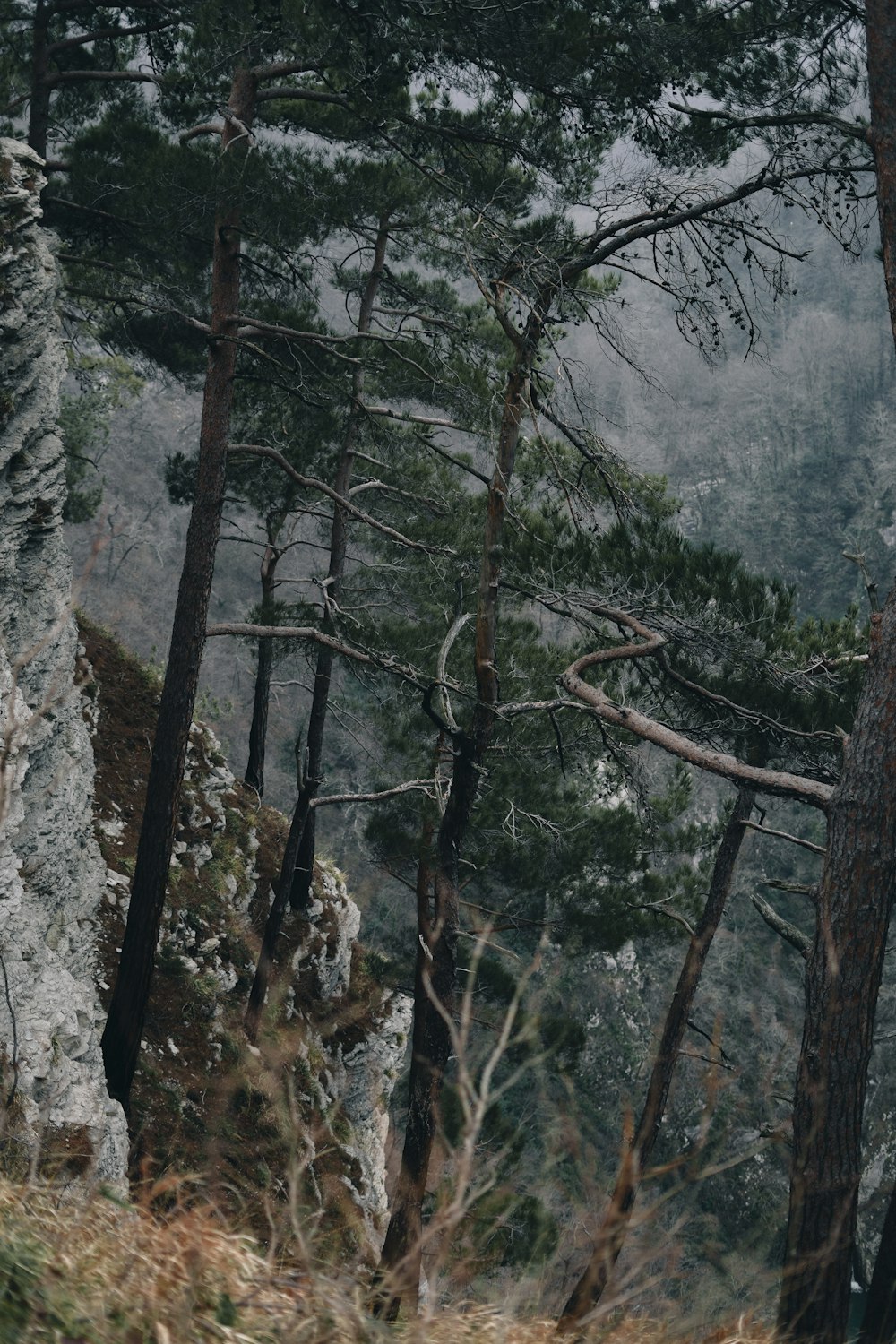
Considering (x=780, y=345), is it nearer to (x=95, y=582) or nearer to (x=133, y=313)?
(x=95, y=582)

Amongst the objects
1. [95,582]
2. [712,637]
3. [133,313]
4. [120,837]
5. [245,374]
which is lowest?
[120,837]

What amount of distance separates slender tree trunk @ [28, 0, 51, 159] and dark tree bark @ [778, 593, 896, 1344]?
7979 mm

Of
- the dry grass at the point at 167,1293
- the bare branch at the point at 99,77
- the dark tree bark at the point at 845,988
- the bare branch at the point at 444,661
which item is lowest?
the dry grass at the point at 167,1293

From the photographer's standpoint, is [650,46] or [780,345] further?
[780,345]

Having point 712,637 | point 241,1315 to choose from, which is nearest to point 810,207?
point 712,637

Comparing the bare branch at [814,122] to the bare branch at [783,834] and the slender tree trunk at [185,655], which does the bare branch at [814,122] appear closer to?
the bare branch at [783,834]

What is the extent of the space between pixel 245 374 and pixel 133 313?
1.69m

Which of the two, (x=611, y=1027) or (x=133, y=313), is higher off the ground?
(x=133, y=313)

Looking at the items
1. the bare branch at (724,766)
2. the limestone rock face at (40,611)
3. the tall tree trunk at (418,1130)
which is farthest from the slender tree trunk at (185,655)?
the bare branch at (724,766)

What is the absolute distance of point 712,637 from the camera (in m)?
6.24

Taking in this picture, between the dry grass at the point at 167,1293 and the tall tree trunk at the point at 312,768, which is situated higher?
the tall tree trunk at the point at 312,768

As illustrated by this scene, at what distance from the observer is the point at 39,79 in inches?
334

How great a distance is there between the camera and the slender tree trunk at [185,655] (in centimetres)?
690

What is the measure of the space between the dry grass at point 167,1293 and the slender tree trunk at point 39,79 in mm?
8556
